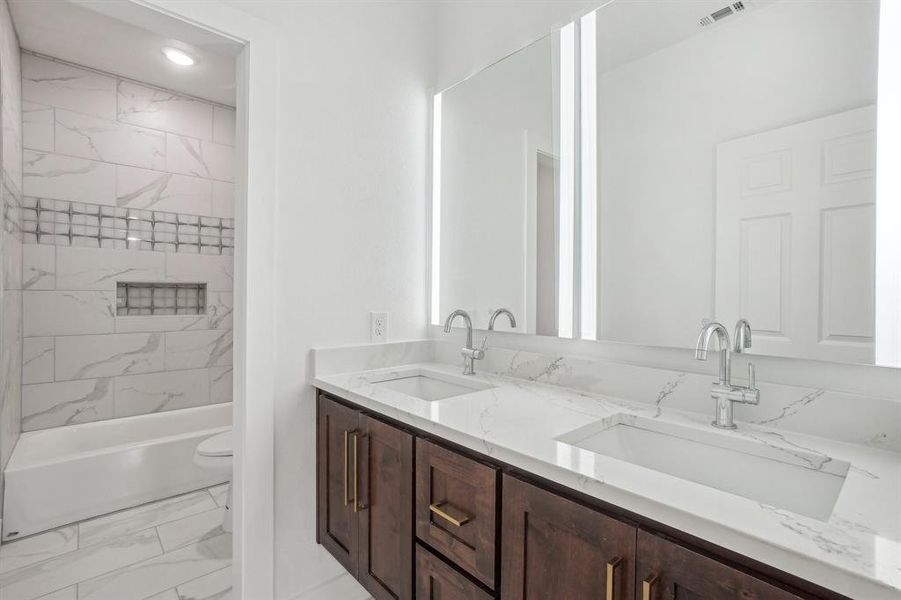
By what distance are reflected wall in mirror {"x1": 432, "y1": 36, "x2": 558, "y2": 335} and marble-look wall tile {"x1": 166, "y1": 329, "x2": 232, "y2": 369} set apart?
6.61ft

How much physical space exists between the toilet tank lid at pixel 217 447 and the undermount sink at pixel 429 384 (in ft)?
3.74

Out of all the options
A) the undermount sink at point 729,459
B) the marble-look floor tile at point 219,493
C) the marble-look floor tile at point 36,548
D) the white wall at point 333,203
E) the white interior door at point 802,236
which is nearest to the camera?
the undermount sink at point 729,459

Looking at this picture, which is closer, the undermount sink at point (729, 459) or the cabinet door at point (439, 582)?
the undermount sink at point (729, 459)

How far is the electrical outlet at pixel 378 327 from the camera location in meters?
1.73

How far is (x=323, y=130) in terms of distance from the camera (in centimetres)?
159

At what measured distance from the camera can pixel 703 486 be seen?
0.66 m

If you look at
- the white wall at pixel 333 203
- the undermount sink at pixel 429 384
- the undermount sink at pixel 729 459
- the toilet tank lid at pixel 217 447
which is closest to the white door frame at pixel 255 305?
the white wall at pixel 333 203

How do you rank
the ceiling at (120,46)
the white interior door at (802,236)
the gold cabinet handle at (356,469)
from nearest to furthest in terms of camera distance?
the white interior door at (802,236) < the gold cabinet handle at (356,469) < the ceiling at (120,46)

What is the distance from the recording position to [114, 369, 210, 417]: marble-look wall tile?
8.98 ft

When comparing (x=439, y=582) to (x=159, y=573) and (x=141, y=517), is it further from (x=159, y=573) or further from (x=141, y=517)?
(x=141, y=517)

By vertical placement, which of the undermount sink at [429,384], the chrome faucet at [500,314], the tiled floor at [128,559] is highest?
the chrome faucet at [500,314]

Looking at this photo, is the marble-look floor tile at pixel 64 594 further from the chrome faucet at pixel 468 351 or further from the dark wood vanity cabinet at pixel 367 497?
the chrome faucet at pixel 468 351

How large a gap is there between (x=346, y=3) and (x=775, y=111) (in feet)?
4.88

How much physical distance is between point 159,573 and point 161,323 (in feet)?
5.40
